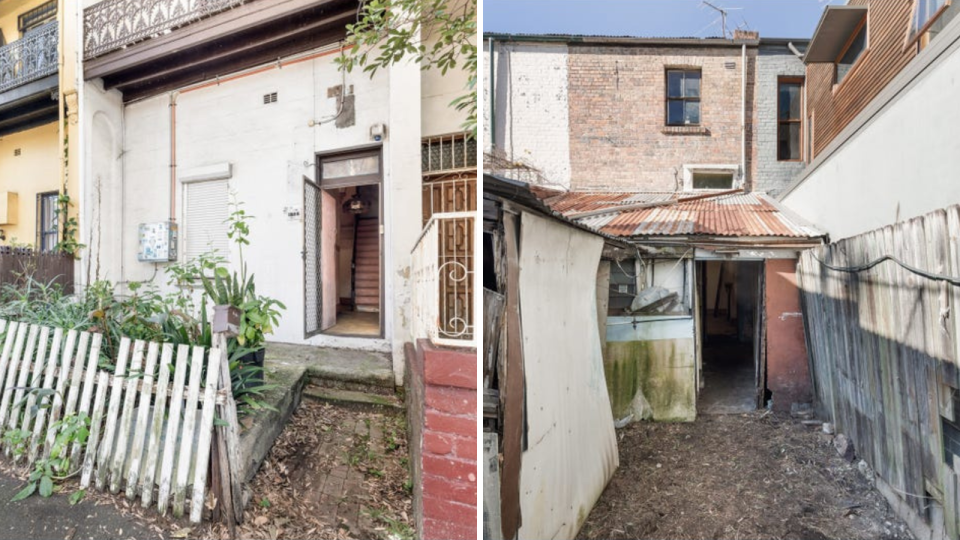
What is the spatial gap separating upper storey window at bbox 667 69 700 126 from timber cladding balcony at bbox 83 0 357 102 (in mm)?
7188

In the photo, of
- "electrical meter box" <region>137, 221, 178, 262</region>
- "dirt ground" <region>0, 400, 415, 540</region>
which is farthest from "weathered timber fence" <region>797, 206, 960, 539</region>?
"electrical meter box" <region>137, 221, 178, 262</region>

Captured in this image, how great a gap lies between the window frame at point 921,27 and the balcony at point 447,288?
15.5 ft

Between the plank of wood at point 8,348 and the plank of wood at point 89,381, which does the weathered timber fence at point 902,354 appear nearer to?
the plank of wood at point 89,381

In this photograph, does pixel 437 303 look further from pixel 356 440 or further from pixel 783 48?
pixel 783 48

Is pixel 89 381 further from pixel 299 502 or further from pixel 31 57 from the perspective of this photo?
pixel 31 57

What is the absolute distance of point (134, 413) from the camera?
263 centimetres

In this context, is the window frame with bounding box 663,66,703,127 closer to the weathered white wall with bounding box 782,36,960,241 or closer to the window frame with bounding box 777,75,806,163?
the window frame with bounding box 777,75,806,163

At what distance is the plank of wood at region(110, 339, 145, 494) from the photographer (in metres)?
2.53

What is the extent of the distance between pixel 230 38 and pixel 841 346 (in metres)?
6.60

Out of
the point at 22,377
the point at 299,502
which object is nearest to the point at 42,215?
the point at 22,377

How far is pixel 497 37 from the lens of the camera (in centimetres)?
930

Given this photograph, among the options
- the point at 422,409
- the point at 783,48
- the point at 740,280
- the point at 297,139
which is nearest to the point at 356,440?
the point at 422,409

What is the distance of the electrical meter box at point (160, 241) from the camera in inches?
211

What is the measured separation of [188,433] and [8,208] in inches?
247
